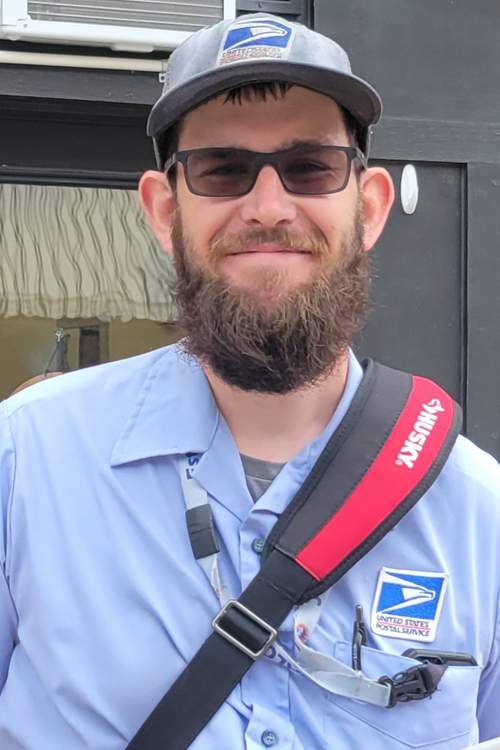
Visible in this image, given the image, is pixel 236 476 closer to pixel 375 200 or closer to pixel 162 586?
pixel 162 586

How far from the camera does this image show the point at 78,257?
3.95 m

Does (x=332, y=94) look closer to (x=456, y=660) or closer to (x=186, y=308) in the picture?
(x=186, y=308)

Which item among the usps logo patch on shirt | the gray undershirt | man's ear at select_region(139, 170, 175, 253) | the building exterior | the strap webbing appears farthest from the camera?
the building exterior

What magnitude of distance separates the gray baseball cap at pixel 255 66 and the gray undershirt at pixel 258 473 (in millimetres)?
747

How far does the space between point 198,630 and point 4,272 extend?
2821 millimetres

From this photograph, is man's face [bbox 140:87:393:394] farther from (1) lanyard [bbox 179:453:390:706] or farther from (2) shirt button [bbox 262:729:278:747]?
(2) shirt button [bbox 262:729:278:747]

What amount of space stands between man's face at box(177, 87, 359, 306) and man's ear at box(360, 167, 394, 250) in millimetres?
197

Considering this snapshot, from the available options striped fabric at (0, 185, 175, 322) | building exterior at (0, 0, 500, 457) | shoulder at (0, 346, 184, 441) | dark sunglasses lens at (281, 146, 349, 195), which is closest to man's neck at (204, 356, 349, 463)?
shoulder at (0, 346, 184, 441)

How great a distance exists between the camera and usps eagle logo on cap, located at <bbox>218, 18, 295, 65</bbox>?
63.5 inches

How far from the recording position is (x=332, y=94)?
1663 mm

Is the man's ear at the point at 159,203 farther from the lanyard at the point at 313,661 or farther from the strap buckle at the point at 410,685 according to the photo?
the strap buckle at the point at 410,685

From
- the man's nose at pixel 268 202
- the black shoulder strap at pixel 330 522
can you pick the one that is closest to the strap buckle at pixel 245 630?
the black shoulder strap at pixel 330 522

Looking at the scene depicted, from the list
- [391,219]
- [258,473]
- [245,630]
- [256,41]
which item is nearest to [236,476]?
[258,473]

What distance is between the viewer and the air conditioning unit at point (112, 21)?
11.0 feet
